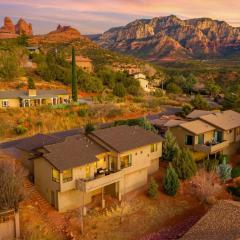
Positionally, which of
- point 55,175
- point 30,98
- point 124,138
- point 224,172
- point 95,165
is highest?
point 30,98

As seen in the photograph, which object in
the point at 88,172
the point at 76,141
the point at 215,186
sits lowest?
the point at 215,186

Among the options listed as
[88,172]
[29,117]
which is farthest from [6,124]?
[88,172]

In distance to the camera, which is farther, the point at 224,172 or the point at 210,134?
the point at 210,134

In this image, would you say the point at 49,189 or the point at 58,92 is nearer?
the point at 49,189

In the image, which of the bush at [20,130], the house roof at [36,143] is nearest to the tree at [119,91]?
the bush at [20,130]

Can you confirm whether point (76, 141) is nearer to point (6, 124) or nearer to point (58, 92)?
point (6, 124)

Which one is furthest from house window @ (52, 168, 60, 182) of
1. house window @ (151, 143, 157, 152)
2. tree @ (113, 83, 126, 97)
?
tree @ (113, 83, 126, 97)

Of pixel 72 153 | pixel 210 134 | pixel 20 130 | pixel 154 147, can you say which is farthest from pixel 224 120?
pixel 20 130

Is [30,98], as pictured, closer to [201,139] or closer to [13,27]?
[201,139]
